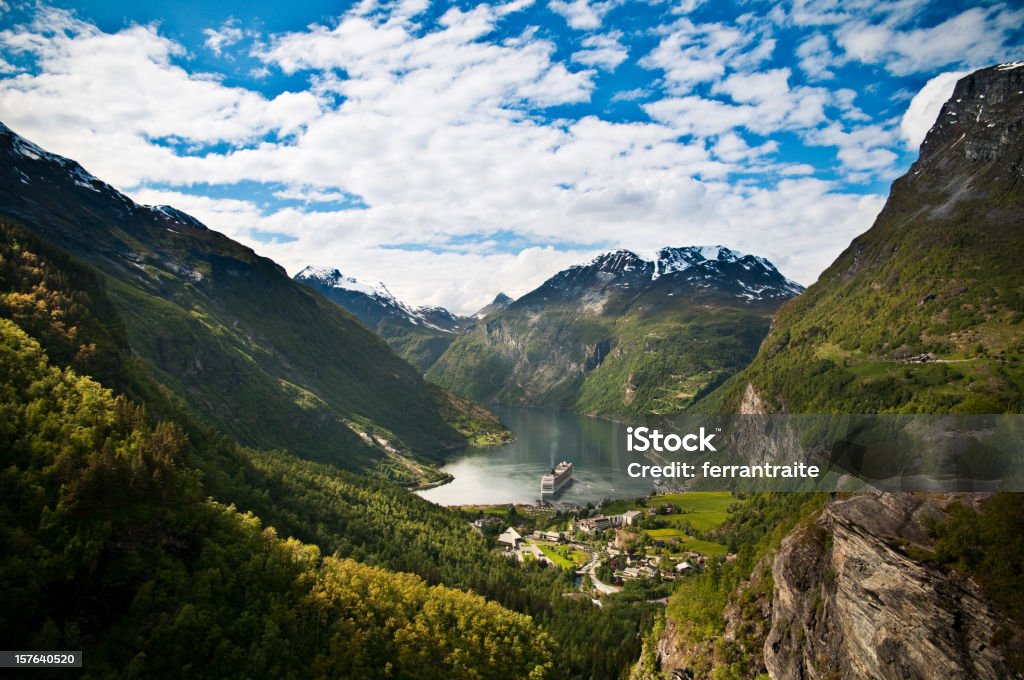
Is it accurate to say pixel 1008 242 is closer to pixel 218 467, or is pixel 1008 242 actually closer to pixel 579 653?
pixel 579 653

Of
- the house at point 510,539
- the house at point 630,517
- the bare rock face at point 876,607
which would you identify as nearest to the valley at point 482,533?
the bare rock face at point 876,607

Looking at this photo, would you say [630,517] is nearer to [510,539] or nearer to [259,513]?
[510,539]

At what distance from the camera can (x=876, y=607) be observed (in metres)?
24.1

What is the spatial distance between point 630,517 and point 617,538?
12.8m

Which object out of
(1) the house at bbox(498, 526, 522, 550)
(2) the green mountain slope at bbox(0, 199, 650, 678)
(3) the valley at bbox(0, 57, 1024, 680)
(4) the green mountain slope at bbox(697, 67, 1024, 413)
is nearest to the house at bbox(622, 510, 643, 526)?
(3) the valley at bbox(0, 57, 1024, 680)

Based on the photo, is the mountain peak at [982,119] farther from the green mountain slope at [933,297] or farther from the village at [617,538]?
the village at [617,538]

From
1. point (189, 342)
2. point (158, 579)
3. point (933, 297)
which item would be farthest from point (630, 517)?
point (189, 342)

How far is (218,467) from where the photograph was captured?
244ft

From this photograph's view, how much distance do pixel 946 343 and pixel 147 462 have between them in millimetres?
137115

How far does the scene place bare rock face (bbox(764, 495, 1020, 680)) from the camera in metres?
21.0

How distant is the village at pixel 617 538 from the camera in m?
88.9

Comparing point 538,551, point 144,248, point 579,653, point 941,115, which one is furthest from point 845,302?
point 144,248

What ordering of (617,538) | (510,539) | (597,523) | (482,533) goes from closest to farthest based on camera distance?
1. (617,538)
2. (510,539)
3. (482,533)
4. (597,523)

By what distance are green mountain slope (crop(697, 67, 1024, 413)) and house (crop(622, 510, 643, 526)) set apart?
47151 mm
